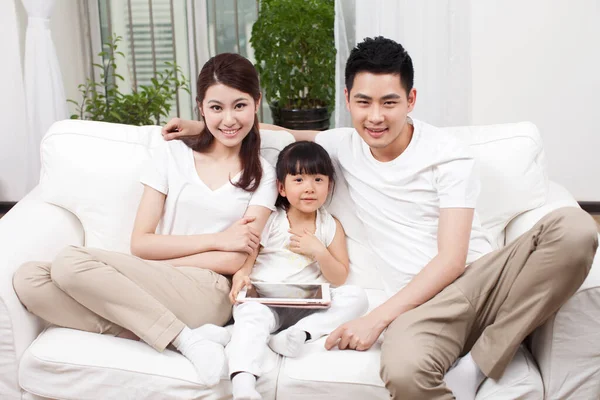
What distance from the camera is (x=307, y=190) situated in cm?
196

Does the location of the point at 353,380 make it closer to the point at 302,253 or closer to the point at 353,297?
the point at 353,297

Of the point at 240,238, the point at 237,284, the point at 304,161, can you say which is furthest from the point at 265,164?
the point at 237,284

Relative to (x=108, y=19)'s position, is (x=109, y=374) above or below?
below

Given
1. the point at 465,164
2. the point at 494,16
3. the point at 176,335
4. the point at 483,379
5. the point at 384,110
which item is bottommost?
the point at 483,379

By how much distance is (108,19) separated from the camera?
3932mm

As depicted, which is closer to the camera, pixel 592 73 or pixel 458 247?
pixel 458 247

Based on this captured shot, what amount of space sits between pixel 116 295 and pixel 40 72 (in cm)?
187

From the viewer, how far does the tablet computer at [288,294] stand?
1.76 meters

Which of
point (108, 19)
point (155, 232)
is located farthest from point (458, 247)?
point (108, 19)

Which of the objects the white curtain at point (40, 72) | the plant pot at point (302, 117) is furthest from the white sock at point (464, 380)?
the white curtain at point (40, 72)

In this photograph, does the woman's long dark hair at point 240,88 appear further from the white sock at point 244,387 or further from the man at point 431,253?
the white sock at point 244,387

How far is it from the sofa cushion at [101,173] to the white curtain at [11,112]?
1448 millimetres

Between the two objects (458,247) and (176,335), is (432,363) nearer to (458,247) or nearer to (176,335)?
(458,247)

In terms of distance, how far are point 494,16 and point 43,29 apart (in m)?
2.11
